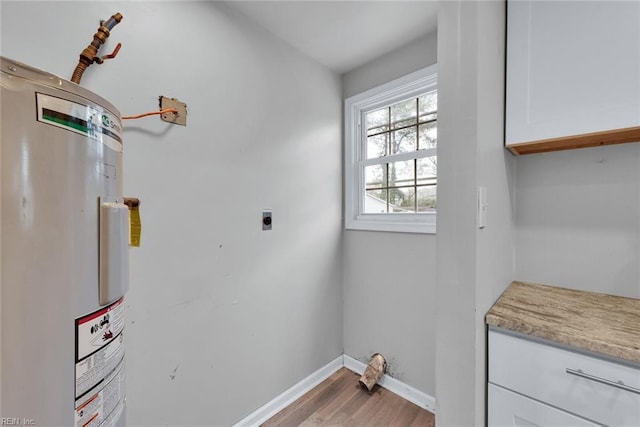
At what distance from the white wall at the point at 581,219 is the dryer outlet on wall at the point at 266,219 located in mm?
1350

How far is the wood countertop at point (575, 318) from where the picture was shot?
741 millimetres

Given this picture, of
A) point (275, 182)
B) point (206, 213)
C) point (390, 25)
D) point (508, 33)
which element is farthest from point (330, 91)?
point (206, 213)

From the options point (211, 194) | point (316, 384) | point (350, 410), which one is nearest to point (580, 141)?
point (211, 194)

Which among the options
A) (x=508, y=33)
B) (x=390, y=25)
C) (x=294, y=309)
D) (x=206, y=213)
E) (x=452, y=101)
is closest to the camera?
(x=452, y=101)

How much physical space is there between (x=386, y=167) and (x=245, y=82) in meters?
1.17

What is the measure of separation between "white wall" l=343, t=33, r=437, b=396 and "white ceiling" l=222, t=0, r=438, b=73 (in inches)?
5.7

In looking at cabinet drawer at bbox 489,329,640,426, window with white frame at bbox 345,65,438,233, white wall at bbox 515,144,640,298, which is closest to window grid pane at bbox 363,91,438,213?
window with white frame at bbox 345,65,438,233

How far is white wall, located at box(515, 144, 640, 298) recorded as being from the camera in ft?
3.59

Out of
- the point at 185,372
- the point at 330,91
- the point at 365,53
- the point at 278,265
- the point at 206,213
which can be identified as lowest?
the point at 185,372

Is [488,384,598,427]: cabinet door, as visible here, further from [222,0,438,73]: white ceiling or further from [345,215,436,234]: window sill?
[222,0,438,73]: white ceiling

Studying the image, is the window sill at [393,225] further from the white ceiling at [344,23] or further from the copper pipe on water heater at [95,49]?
the copper pipe on water heater at [95,49]

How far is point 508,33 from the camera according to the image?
1.11m

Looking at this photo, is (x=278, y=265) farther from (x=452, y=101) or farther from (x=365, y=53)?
(x=365, y=53)

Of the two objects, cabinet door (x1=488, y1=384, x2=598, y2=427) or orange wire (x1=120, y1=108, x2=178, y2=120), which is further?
orange wire (x1=120, y1=108, x2=178, y2=120)
